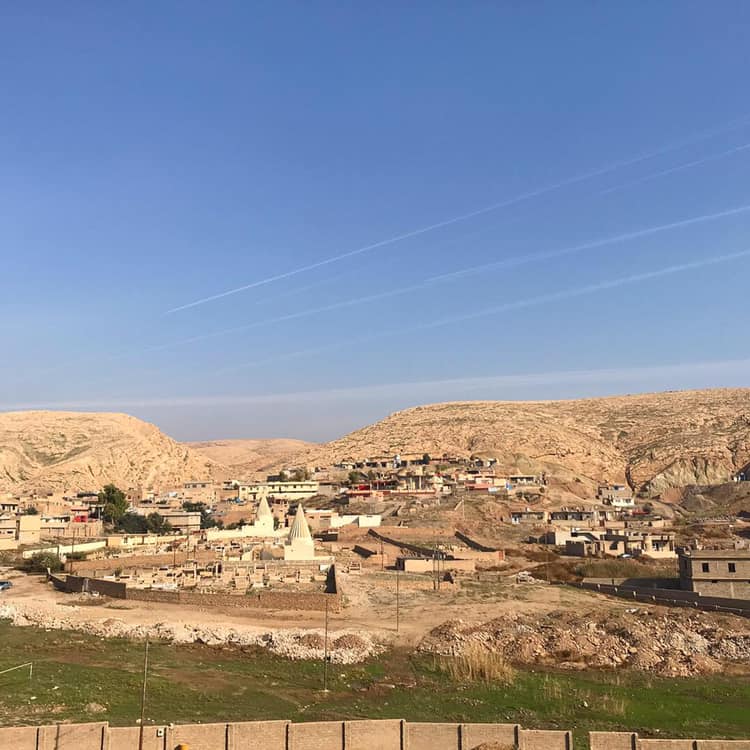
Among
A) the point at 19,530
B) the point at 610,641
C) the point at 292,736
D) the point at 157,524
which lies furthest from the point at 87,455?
the point at 292,736

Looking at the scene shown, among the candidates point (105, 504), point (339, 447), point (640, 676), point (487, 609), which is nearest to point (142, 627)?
point (487, 609)

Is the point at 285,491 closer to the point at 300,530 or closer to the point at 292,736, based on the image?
the point at 300,530

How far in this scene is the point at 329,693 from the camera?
65.3 feet

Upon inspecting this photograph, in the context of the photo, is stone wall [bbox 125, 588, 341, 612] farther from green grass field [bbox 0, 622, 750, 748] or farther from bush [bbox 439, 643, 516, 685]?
bush [bbox 439, 643, 516, 685]

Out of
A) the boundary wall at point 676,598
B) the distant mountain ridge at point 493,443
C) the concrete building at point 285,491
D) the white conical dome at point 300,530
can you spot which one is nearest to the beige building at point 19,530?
the white conical dome at point 300,530

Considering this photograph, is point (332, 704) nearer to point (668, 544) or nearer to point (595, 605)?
point (595, 605)

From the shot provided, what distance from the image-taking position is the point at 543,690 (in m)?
20.5

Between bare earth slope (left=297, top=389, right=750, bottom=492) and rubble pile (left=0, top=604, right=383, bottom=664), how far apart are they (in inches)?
2161

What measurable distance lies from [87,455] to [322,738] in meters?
83.3

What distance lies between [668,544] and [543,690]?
26.9 meters

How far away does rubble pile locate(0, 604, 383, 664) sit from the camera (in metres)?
23.5

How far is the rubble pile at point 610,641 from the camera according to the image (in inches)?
926

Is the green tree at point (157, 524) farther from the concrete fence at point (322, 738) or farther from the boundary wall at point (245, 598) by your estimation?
the concrete fence at point (322, 738)

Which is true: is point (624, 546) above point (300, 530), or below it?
below
